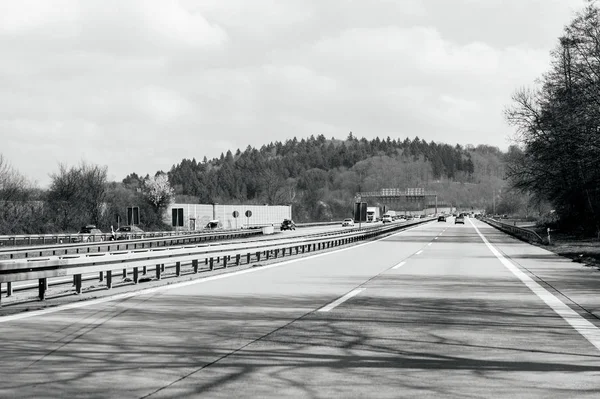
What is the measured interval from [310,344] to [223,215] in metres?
80.5

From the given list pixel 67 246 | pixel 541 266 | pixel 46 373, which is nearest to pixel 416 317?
pixel 46 373

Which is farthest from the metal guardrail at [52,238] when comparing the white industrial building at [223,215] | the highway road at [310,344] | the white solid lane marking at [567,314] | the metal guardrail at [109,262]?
the white solid lane marking at [567,314]

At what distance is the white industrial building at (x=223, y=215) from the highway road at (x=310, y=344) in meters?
55.7

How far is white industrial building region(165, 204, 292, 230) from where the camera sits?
7975 cm

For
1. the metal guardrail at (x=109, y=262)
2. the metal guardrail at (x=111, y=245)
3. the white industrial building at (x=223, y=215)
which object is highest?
the white industrial building at (x=223, y=215)

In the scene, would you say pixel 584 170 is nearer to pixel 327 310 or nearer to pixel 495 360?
pixel 327 310

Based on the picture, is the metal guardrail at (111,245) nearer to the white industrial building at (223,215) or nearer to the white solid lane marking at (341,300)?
the white industrial building at (223,215)

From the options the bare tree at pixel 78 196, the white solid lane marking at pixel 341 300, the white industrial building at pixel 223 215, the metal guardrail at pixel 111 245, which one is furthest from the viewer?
the white industrial building at pixel 223 215

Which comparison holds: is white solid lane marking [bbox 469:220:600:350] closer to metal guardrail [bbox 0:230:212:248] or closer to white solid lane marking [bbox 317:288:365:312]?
white solid lane marking [bbox 317:288:365:312]

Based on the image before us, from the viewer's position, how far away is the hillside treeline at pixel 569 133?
3791 centimetres

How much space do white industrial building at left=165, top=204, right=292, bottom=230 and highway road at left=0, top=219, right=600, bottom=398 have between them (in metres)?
55.7

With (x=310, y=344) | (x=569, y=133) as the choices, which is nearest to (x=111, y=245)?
(x=569, y=133)

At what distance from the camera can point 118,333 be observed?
920cm

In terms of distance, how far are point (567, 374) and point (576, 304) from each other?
631cm
